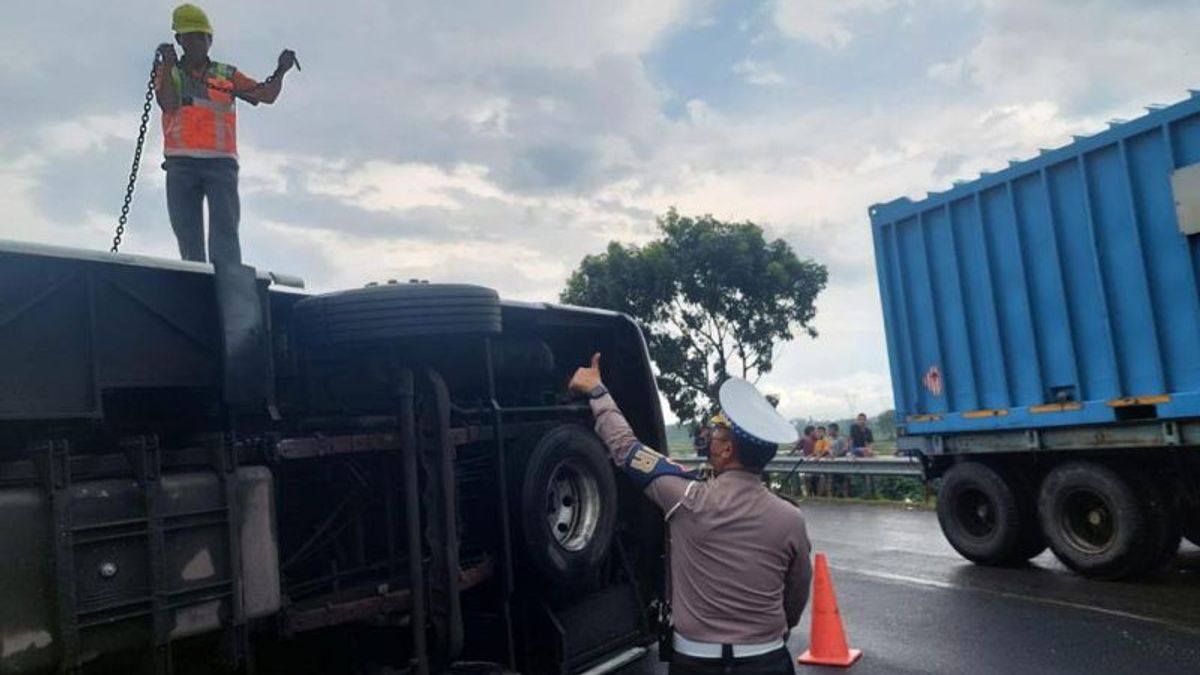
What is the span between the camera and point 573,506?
4320 millimetres

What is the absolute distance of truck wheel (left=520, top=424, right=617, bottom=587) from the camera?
3979mm

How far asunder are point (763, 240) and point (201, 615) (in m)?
19.5

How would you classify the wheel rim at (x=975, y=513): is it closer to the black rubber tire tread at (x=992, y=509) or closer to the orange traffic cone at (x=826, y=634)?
the black rubber tire tread at (x=992, y=509)

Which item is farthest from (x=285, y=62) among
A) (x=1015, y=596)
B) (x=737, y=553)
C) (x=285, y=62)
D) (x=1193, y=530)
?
(x=1193, y=530)

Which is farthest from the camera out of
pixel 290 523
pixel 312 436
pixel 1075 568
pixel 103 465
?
pixel 1075 568

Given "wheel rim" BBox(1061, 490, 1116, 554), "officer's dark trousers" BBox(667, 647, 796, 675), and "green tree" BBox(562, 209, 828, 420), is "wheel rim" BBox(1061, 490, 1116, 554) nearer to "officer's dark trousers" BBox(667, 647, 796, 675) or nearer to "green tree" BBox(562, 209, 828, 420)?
"officer's dark trousers" BBox(667, 647, 796, 675)

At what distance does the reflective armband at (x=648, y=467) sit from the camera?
10.2 feet

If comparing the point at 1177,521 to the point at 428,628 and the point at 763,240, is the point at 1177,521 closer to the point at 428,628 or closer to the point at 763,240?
the point at 428,628

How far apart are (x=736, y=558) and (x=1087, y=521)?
656cm

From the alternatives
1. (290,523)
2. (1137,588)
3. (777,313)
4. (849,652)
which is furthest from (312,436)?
(777,313)

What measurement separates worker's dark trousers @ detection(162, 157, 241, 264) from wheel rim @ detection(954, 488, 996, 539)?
284 inches

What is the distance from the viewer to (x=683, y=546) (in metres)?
3.04

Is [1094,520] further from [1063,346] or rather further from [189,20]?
[189,20]

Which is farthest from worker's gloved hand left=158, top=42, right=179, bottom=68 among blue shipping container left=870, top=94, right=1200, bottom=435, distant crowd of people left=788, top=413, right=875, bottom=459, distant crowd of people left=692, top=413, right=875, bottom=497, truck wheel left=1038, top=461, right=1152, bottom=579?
distant crowd of people left=788, top=413, right=875, bottom=459
